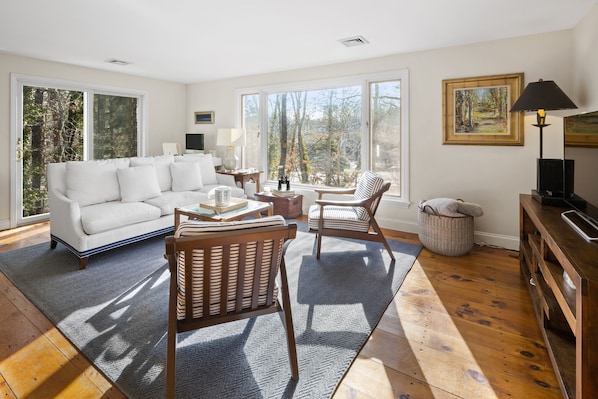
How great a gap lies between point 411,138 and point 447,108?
0.53m

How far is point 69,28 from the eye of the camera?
334 centimetres

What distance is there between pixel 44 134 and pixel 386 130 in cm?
489

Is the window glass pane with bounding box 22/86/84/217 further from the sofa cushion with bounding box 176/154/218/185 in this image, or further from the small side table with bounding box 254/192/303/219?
the small side table with bounding box 254/192/303/219

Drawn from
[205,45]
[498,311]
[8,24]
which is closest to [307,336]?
[498,311]

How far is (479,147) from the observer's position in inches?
148

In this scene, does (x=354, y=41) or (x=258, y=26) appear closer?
(x=258, y=26)

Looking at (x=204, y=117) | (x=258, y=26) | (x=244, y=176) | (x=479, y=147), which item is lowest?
(x=244, y=176)

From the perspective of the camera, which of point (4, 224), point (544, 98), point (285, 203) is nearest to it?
point (544, 98)

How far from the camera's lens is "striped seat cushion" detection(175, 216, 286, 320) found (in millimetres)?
1507

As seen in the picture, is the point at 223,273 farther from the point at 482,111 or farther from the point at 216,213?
the point at 482,111

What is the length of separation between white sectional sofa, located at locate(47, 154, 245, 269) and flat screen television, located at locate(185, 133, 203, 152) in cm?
167

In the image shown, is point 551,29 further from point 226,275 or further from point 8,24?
point 8,24

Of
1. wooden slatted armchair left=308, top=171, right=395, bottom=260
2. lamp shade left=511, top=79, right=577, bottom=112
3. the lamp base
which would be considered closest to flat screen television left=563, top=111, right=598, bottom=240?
lamp shade left=511, top=79, right=577, bottom=112

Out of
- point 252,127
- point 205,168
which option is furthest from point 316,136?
point 205,168
